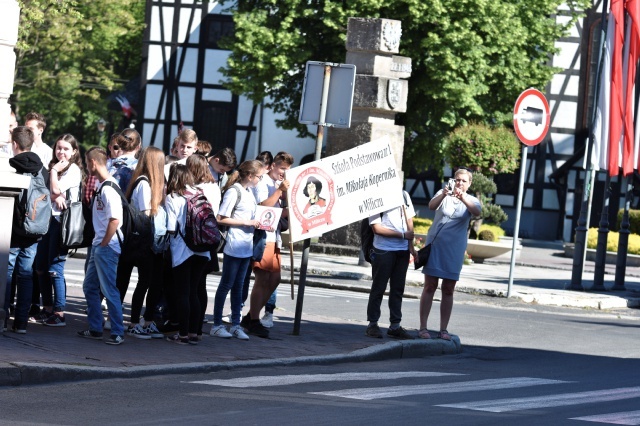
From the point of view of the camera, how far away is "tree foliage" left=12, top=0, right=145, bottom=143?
43.6m

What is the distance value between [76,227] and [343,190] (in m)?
3.17

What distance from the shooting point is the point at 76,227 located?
11727mm

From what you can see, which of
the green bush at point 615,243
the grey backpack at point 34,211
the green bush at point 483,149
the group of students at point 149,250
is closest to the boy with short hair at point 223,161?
the group of students at point 149,250

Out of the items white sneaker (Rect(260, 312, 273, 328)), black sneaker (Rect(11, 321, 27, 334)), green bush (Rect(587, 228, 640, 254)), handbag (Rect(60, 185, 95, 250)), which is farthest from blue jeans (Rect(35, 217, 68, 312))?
green bush (Rect(587, 228, 640, 254))

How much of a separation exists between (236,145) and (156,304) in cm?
3890

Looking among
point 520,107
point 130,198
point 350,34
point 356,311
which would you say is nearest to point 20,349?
point 130,198

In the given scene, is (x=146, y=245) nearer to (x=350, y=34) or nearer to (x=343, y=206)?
(x=343, y=206)

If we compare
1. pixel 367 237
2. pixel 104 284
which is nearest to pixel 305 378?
pixel 104 284

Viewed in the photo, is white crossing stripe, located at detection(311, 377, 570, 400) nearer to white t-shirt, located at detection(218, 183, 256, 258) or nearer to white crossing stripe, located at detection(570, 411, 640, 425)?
white crossing stripe, located at detection(570, 411, 640, 425)

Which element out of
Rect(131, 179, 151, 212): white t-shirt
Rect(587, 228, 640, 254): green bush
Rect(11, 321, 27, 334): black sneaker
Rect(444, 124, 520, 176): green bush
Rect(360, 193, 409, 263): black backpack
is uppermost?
Rect(444, 124, 520, 176): green bush

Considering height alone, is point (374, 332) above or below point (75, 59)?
below

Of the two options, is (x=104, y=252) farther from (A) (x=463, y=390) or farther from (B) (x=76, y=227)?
(A) (x=463, y=390)

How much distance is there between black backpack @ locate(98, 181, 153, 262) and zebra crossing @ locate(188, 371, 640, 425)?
6.37 feet

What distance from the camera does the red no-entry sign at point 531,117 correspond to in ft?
65.4
